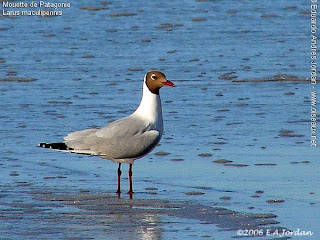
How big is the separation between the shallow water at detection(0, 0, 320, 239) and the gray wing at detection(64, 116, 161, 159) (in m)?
0.28

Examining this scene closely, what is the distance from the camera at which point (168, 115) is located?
33.4 ft

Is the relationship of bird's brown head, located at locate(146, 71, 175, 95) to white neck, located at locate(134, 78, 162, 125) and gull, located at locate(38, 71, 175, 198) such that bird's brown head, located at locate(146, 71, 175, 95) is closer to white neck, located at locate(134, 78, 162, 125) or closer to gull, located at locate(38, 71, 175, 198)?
white neck, located at locate(134, 78, 162, 125)

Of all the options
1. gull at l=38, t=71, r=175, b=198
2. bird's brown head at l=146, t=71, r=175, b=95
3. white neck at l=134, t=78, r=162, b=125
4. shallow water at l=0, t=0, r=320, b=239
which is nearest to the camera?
shallow water at l=0, t=0, r=320, b=239

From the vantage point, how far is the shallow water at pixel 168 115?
661 centimetres

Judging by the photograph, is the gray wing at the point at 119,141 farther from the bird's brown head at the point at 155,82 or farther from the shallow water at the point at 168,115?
the bird's brown head at the point at 155,82

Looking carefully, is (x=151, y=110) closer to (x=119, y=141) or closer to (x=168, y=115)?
(x=119, y=141)

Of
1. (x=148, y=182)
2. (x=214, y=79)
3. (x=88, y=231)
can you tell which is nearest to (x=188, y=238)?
(x=88, y=231)

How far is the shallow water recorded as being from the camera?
661 cm

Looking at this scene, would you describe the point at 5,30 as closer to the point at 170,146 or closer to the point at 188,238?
the point at 170,146

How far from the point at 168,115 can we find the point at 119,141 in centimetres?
267

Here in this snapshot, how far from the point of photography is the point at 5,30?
16.2 metres

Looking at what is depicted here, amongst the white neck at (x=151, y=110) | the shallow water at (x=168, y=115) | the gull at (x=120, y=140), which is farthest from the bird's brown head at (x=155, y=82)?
the shallow water at (x=168, y=115)

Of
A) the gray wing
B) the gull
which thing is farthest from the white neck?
the gray wing

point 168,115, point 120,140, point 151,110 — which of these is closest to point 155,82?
point 151,110
